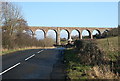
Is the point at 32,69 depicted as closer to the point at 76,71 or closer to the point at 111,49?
the point at 76,71

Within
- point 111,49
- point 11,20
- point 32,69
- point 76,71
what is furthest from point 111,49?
point 11,20

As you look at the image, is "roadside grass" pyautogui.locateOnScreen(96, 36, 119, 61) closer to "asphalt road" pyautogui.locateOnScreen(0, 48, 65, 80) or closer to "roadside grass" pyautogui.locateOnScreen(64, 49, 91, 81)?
"roadside grass" pyautogui.locateOnScreen(64, 49, 91, 81)

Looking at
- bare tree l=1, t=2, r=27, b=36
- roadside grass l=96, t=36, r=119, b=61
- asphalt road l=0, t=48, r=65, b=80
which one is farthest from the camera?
bare tree l=1, t=2, r=27, b=36

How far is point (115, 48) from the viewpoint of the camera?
16266mm

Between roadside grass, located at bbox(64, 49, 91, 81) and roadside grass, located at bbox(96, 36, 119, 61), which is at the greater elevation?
roadside grass, located at bbox(96, 36, 119, 61)

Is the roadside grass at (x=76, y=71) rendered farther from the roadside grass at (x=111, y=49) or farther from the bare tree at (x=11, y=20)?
the bare tree at (x=11, y=20)

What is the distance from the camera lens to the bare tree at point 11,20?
42594 mm

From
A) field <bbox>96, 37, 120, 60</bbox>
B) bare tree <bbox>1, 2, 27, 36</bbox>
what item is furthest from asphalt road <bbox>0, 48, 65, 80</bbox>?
bare tree <bbox>1, 2, 27, 36</bbox>

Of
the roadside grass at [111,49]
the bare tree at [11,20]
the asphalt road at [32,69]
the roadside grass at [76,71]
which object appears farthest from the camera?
the bare tree at [11,20]

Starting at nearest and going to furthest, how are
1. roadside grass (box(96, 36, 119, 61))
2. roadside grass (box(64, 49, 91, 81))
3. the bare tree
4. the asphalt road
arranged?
roadside grass (box(64, 49, 91, 81)) → the asphalt road → roadside grass (box(96, 36, 119, 61)) → the bare tree

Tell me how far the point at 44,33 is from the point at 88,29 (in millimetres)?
17014

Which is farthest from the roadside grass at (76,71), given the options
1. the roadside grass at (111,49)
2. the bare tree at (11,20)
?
the bare tree at (11,20)

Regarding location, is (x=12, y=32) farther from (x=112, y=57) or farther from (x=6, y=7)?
(x=112, y=57)

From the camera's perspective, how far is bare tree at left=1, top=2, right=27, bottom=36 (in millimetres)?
42594
